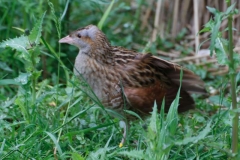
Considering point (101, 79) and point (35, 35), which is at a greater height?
point (35, 35)

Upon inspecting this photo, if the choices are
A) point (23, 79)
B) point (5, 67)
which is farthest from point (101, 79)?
point (5, 67)

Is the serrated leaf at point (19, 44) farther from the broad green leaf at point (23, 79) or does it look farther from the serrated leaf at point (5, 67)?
the serrated leaf at point (5, 67)

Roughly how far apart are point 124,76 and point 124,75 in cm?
1

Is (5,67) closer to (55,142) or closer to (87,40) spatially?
(87,40)

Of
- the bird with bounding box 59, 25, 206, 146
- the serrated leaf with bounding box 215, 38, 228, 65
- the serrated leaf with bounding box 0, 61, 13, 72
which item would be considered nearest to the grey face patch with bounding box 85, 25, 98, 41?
the bird with bounding box 59, 25, 206, 146

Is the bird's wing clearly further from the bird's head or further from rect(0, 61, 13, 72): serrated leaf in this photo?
rect(0, 61, 13, 72): serrated leaf

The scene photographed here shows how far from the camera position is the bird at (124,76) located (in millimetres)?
4383

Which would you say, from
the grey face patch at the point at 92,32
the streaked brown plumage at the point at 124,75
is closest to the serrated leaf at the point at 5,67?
the streaked brown plumage at the point at 124,75

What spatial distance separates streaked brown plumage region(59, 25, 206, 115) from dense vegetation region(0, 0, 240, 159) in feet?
0.36

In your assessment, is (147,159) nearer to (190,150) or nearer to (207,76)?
(190,150)

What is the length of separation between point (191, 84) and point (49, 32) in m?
1.59

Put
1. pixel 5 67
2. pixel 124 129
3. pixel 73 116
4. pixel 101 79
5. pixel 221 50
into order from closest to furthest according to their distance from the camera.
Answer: pixel 221 50
pixel 73 116
pixel 101 79
pixel 124 129
pixel 5 67

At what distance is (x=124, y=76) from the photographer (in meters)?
4.51

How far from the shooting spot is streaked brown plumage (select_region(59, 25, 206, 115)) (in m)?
4.39
